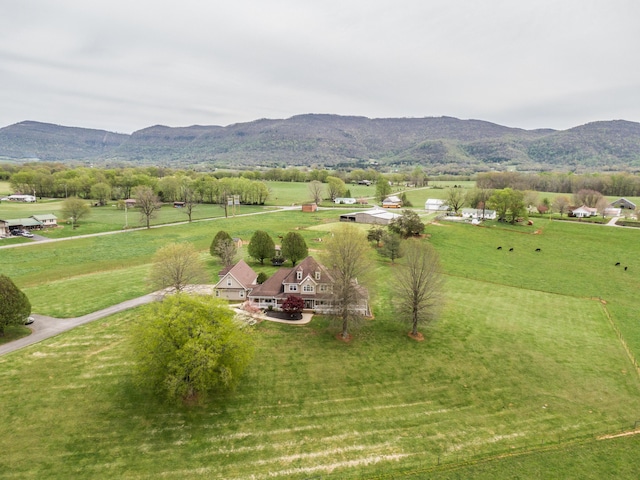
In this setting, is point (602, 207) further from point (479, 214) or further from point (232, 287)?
point (232, 287)

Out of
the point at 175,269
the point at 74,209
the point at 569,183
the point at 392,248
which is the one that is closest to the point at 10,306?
the point at 175,269

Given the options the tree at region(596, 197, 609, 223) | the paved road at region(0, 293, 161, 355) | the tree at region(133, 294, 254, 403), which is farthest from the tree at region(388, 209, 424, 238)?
the tree at region(596, 197, 609, 223)

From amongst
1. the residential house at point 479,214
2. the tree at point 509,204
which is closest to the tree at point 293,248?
the tree at point 509,204

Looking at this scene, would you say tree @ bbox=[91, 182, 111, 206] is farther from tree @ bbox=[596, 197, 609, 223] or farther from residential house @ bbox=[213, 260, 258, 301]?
tree @ bbox=[596, 197, 609, 223]

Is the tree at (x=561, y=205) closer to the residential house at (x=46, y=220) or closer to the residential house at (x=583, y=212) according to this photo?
the residential house at (x=583, y=212)

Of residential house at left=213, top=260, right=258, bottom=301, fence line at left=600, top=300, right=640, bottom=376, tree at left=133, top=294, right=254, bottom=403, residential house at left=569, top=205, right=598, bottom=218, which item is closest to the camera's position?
tree at left=133, top=294, right=254, bottom=403

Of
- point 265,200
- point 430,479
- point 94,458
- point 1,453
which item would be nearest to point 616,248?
point 430,479
